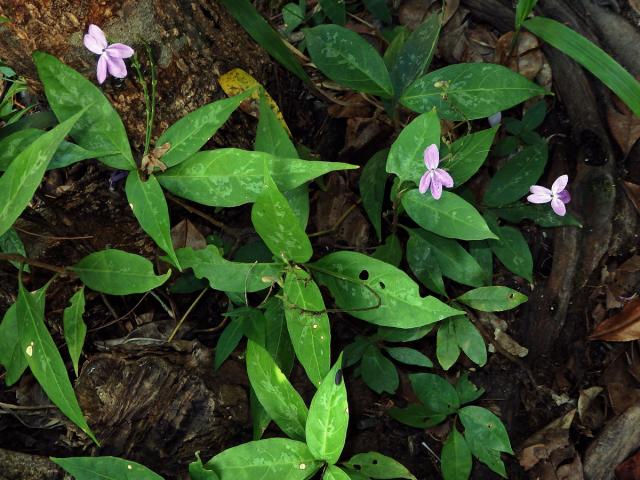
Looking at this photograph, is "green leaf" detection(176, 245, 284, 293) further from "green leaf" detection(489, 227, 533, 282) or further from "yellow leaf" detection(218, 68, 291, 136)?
"green leaf" detection(489, 227, 533, 282)

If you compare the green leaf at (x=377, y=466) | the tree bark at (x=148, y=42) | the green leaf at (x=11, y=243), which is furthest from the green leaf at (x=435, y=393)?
the green leaf at (x=11, y=243)

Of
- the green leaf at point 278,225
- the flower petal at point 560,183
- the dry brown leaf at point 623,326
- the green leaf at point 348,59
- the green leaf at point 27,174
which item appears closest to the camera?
the green leaf at point 27,174

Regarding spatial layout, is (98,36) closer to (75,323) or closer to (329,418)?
(75,323)

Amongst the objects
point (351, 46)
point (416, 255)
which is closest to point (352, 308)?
point (416, 255)

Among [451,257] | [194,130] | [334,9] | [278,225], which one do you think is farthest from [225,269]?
[334,9]

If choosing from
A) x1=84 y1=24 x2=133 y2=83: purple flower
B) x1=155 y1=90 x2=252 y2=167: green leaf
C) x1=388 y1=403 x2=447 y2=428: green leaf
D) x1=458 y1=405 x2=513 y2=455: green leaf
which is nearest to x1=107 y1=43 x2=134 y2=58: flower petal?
x1=84 y1=24 x2=133 y2=83: purple flower

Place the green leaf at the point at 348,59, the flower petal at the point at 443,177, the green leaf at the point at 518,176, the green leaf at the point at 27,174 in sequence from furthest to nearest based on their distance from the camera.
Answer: the green leaf at the point at 518,176 < the green leaf at the point at 348,59 < the flower petal at the point at 443,177 < the green leaf at the point at 27,174

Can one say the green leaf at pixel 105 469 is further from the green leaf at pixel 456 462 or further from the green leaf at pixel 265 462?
the green leaf at pixel 456 462
